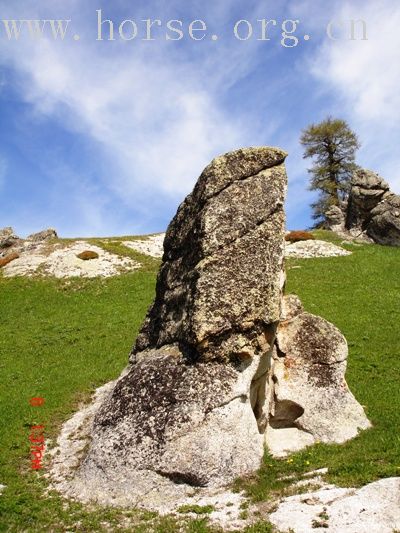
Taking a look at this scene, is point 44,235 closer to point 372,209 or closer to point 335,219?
point 335,219

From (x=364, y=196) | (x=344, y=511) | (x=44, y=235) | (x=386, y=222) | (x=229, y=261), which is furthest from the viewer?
(x=44, y=235)

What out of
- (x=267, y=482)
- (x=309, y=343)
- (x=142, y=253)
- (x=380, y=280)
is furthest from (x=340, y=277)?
(x=267, y=482)

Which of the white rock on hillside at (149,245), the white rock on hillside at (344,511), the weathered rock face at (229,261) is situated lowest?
the white rock on hillside at (344,511)

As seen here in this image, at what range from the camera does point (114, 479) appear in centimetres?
1456

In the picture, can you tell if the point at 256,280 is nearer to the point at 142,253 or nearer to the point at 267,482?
the point at 267,482

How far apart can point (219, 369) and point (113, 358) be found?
1622cm

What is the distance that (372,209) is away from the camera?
73.2 m

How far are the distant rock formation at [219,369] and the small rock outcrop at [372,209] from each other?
5420 centimetres

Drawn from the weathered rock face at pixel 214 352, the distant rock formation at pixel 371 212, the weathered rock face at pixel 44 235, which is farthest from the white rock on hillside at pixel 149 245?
the weathered rock face at pixel 214 352

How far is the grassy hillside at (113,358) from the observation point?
1378cm

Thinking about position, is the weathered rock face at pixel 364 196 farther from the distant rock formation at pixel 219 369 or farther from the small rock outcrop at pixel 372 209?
the distant rock formation at pixel 219 369

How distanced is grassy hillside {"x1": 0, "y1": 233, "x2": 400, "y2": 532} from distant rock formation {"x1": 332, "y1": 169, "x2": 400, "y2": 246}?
715 cm

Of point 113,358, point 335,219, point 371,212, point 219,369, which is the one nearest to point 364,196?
point 371,212

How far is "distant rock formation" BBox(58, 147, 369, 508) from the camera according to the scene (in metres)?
14.6
